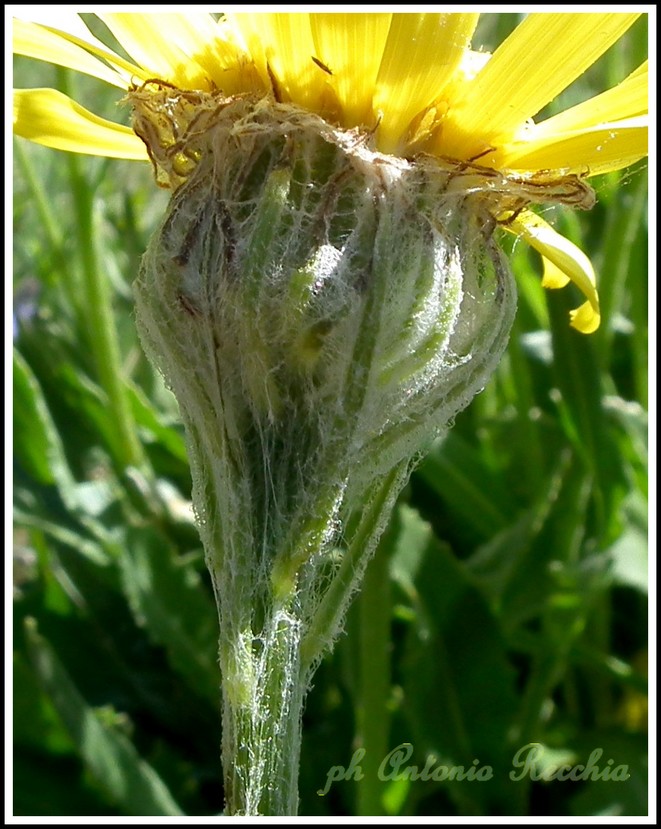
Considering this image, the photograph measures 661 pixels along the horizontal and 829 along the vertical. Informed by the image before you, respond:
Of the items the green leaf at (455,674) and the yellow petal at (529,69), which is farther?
the green leaf at (455,674)

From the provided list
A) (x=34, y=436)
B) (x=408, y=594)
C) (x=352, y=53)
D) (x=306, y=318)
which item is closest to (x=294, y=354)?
(x=306, y=318)

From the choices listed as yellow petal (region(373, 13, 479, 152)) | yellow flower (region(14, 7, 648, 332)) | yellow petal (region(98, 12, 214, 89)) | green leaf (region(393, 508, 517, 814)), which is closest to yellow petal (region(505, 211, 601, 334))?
yellow flower (region(14, 7, 648, 332))

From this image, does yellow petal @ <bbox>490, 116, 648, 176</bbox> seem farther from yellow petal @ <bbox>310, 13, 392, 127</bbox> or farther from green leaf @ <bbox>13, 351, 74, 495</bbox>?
green leaf @ <bbox>13, 351, 74, 495</bbox>

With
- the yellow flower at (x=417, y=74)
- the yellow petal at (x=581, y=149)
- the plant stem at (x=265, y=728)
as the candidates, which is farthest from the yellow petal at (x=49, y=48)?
the plant stem at (x=265, y=728)

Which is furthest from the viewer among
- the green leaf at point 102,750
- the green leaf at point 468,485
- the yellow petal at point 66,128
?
the green leaf at point 468,485

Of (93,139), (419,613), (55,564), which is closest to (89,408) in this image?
(55,564)

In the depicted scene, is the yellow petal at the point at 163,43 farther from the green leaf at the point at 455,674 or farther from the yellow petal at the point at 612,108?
the green leaf at the point at 455,674

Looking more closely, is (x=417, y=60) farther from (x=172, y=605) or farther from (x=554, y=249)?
(x=172, y=605)
